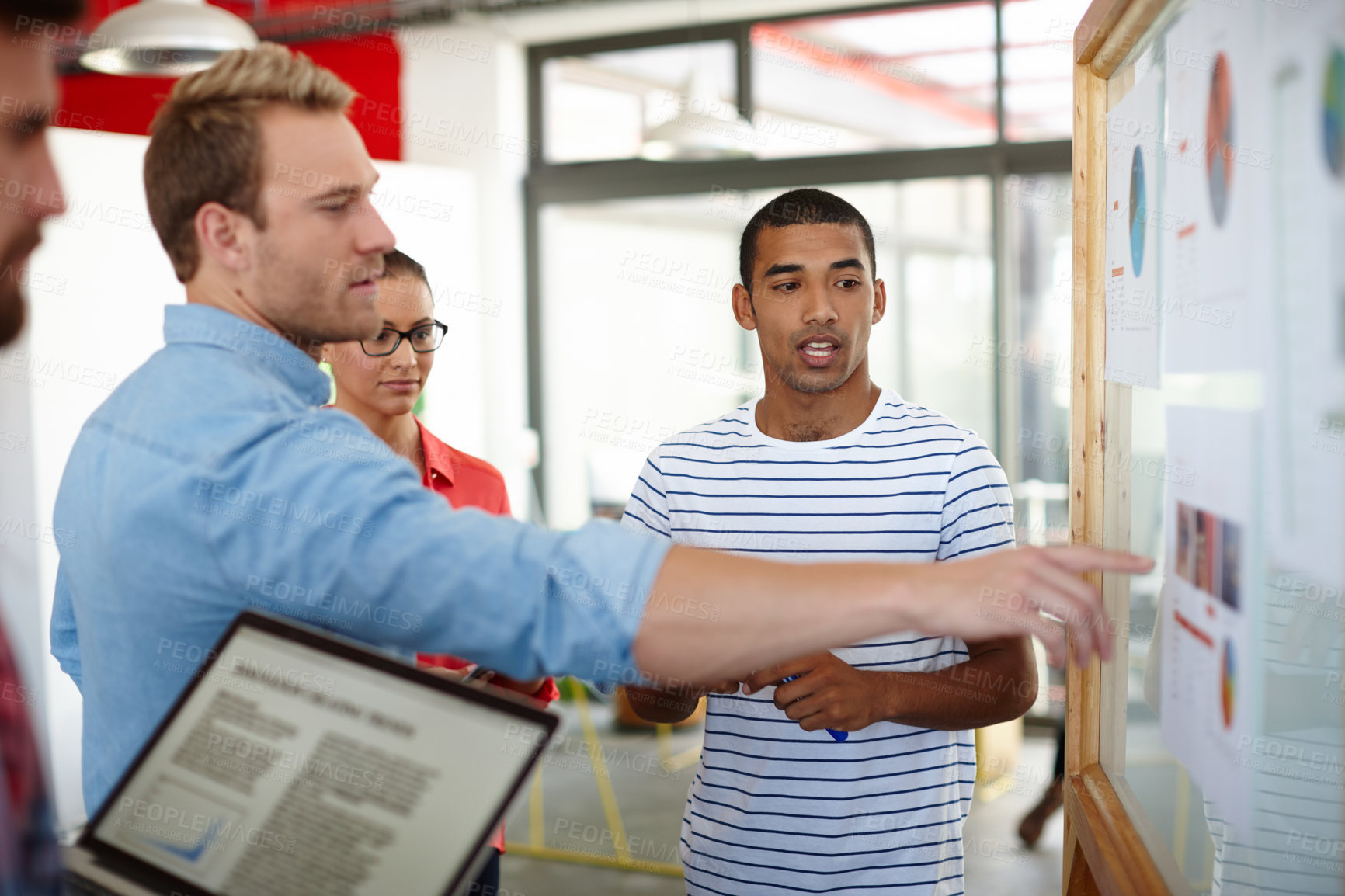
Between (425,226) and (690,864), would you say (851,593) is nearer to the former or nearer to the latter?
(690,864)

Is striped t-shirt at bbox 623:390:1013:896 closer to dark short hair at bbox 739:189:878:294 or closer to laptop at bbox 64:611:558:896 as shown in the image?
dark short hair at bbox 739:189:878:294

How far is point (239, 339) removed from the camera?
3.27 feet

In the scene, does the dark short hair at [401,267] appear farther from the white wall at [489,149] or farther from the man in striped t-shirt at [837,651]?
the white wall at [489,149]

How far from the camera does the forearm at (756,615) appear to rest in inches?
32.2

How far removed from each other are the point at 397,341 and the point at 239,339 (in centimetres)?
107

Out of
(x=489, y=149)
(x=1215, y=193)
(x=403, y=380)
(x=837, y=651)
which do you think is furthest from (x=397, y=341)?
(x=489, y=149)

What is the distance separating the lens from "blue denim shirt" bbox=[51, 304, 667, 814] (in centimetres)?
83

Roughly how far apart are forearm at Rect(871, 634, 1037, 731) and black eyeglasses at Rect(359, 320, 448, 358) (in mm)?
1158

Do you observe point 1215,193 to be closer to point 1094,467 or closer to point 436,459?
point 1094,467

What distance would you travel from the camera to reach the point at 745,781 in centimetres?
154

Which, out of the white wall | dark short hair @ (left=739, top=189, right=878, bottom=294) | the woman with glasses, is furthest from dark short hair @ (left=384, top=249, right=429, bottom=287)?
the white wall

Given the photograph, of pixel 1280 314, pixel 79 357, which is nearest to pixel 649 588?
pixel 1280 314

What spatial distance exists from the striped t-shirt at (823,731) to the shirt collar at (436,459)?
58 centimetres


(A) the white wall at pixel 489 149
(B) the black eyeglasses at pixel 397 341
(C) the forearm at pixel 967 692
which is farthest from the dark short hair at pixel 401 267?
(A) the white wall at pixel 489 149
